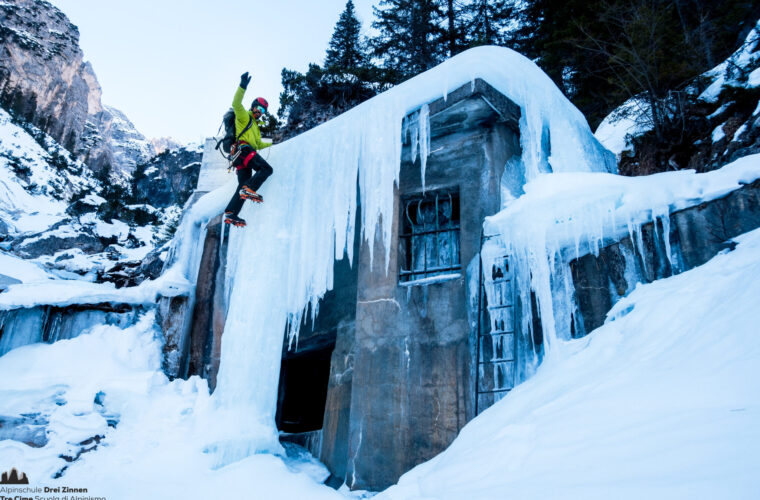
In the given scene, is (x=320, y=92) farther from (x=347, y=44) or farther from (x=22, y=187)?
(x=22, y=187)

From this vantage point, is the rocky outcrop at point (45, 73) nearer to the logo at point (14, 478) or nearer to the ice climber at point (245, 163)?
the ice climber at point (245, 163)

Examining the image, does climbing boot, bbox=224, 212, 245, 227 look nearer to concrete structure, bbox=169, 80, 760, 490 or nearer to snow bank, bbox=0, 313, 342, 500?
concrete structure, bbox=169, 80, 760, 490

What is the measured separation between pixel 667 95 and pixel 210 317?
9.31 meters

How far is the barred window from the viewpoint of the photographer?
5.89 m

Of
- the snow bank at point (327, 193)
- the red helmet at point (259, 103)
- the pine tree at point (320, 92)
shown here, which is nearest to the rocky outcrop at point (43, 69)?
the pine tree at point (320, 92)

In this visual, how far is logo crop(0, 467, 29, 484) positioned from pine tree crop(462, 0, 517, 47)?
15422mm

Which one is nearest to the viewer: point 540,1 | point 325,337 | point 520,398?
point 520,398

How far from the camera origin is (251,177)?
270 inches

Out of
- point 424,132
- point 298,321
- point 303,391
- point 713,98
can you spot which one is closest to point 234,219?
point 298,321

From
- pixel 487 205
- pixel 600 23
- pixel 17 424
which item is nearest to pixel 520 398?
pixel 487 205

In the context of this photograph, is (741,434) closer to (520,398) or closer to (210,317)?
(520,398)

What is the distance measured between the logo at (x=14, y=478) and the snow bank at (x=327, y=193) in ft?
6.28

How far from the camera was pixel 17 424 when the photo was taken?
5777 mm

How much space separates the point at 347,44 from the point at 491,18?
5.77 meters
